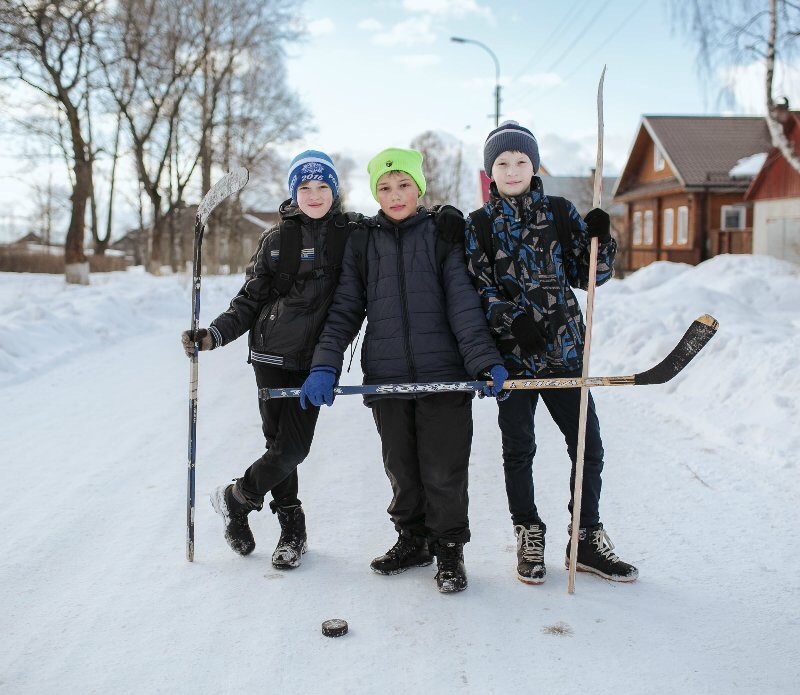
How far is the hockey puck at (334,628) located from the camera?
2.88 m

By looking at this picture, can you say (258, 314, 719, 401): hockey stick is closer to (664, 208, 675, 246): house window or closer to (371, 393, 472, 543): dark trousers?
(371, 393, 472, 543): dark trousers

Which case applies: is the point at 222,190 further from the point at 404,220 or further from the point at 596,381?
the point at 596,381

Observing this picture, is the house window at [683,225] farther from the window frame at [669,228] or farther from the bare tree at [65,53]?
the bare tree at [65,53]

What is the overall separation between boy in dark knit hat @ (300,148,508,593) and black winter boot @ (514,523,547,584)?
0.25m

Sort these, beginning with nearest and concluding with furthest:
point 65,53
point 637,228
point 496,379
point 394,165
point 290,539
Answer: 1. point 496,379
2. point 394,165
3. point 290,539
4. point 65,53
5. point 637,228

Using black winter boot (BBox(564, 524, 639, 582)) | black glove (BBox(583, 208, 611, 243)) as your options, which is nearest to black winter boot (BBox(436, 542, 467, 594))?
black winter boot (BBox(564, 524, 639, 582))

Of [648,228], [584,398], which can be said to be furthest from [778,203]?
[584,398]

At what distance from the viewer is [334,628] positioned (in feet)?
9.45

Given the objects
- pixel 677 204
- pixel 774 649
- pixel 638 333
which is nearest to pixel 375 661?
pixel 774 649

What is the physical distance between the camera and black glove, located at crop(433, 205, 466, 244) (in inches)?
132

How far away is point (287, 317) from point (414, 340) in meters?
0.59

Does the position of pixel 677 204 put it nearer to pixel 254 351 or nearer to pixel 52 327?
pixel 52 327

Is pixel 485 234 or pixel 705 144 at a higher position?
pixel 705 144

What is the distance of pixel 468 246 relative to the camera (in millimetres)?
3369
